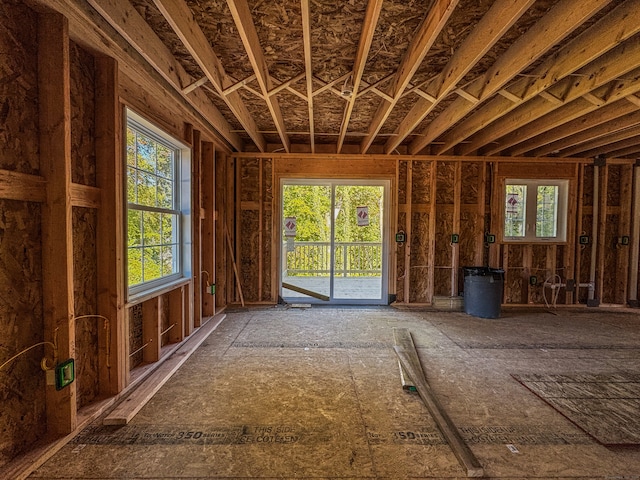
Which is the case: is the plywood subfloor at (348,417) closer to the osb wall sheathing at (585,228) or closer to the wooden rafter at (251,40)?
the osb wall sheathing at (585,228)

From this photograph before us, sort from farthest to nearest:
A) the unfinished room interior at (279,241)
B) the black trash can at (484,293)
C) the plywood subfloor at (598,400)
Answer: the black trash can at (484,293), the plywood subfloor at (598,400), the unfinished room interior at (279,241)

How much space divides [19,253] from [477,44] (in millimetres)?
3197

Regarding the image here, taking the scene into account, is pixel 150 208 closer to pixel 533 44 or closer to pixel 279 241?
pixel 279 241

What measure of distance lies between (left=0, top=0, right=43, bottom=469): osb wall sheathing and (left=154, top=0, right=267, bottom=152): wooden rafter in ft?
2.42

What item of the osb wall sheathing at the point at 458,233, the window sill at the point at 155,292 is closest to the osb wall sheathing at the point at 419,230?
the osb wall sheathing at the point at 458,233

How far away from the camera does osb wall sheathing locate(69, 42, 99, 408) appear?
197 centimetres

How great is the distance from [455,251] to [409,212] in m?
1.05

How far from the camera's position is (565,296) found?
5160 millimetres

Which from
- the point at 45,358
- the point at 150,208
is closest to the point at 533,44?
the point at 150,208

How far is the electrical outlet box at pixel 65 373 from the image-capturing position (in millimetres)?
1719

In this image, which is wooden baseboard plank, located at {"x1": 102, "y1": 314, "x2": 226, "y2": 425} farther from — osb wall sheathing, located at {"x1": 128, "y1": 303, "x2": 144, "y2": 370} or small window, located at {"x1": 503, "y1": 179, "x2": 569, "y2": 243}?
small window, located at {"x1": 503, "y1": 179, "x2": 569, "y2": 243}

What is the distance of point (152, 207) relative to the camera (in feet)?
9.42

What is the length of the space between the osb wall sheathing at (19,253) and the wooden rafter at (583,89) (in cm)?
401

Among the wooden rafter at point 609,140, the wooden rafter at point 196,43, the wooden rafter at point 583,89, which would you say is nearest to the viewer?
the wooden rafter at point 196,43
